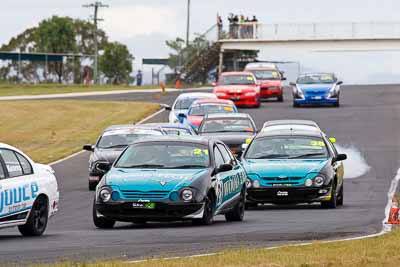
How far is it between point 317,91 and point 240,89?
3.33m

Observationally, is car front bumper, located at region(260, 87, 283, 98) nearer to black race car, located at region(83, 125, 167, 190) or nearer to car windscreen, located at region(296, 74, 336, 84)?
car windscreen, located at region(296, 74, 336, 84)

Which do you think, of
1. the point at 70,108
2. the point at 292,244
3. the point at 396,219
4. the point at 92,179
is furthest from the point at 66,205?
the point at 70,108

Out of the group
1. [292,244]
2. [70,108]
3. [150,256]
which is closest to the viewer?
[150,256]

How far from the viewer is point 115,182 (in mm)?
17250

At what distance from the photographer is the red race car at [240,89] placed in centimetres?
5425

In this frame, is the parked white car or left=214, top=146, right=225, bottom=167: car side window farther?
the parked white car

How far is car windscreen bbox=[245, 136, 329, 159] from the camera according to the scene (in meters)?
22.4

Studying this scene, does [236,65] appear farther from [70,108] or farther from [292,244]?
Answer: [292,244]

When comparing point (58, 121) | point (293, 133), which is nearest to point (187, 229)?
point (293, 133)

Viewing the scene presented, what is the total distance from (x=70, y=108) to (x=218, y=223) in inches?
1568

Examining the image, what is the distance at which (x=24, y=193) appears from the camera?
16266 millimetres

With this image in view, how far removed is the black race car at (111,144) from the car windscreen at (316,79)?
1017 inches

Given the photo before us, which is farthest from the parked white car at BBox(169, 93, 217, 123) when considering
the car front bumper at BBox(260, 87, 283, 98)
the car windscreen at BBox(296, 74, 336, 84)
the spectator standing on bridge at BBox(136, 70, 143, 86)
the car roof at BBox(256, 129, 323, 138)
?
the spectator standing on bridge at BBox(136, 70, 143, 86)

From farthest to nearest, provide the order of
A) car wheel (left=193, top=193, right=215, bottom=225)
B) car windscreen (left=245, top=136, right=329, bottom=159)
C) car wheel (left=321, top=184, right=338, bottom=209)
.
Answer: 1. car windscreen (left=245, top=136, right=329, bottom=159)
2. car wheel (left=321, top=184, right=338, bottom=209)
3. car wheel (left=193, top=193, right=215, bottom=225)
